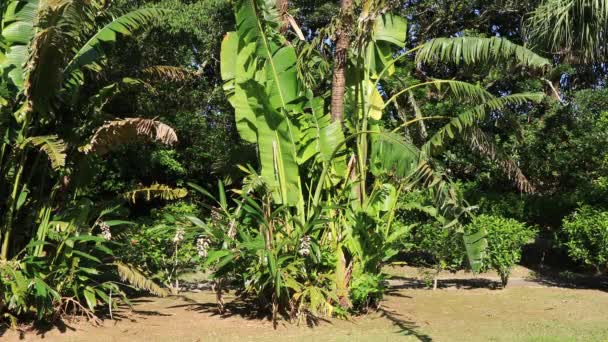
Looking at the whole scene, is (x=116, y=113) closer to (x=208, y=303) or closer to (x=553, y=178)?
(x=208, y=303)

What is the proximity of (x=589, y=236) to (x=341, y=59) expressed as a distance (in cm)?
577

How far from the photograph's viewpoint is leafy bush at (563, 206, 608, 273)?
34.5ft

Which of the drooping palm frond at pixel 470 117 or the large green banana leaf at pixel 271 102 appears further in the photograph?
the drooping palm frond at pixel 470 117

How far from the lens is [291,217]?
A: 27.8 ft

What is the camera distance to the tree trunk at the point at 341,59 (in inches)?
325

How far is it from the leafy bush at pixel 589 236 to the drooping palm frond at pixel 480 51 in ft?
12.2

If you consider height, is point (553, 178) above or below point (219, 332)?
above

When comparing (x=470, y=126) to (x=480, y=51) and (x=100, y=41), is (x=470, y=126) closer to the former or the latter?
(x=480, y=51)

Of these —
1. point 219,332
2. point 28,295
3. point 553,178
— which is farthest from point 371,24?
point 553,178

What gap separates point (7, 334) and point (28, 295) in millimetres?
524

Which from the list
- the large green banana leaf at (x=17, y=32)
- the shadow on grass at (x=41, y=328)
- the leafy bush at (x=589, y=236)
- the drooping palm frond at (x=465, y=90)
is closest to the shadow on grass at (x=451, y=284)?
the leafy bush at (x=589, y=236)

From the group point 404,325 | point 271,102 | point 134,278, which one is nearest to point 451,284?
point 404,325

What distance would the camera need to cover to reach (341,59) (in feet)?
28.2

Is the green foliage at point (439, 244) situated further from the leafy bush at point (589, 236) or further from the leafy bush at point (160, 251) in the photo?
the leafy bush at point (160, 251)
